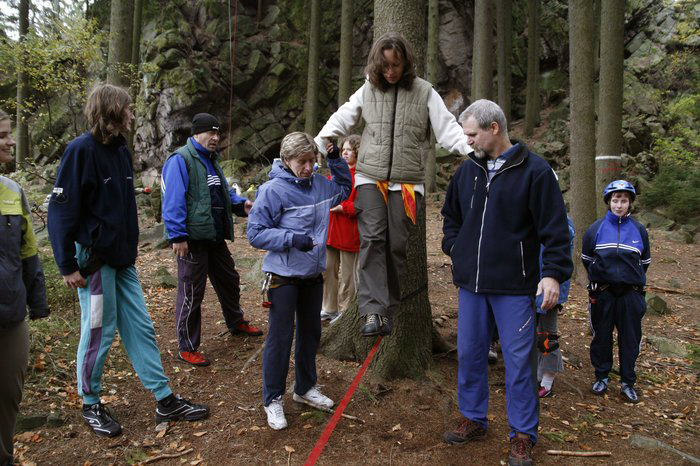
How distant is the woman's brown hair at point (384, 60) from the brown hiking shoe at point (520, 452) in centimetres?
272

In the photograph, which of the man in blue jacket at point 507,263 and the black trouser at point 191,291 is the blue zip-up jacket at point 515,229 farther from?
the black trouser at point 191,291

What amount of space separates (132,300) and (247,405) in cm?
129

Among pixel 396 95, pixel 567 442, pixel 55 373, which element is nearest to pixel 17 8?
pixel 55 373

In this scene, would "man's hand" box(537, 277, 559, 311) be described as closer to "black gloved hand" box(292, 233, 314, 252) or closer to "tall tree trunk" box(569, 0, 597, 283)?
"black gloved hand" box(292, 233, 314, 252)

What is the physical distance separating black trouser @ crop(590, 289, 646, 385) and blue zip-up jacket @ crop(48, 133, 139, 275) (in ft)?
14.6

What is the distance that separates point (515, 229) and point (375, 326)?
1.22 metres

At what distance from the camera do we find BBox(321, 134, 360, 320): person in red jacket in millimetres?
5934

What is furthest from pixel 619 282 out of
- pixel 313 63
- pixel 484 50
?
pixel 313 63

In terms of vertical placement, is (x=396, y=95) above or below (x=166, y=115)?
below

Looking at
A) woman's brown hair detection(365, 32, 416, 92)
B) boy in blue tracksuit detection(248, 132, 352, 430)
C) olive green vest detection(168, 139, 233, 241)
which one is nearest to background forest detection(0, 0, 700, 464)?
boy in blue tracksuit detection(248, 132, 352, 430)

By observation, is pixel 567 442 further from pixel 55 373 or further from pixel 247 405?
pixel 55 373

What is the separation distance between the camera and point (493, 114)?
11.1 feet

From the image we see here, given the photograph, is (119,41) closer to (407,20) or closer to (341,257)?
(341,257)

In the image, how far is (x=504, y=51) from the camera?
Result: 21484mm
